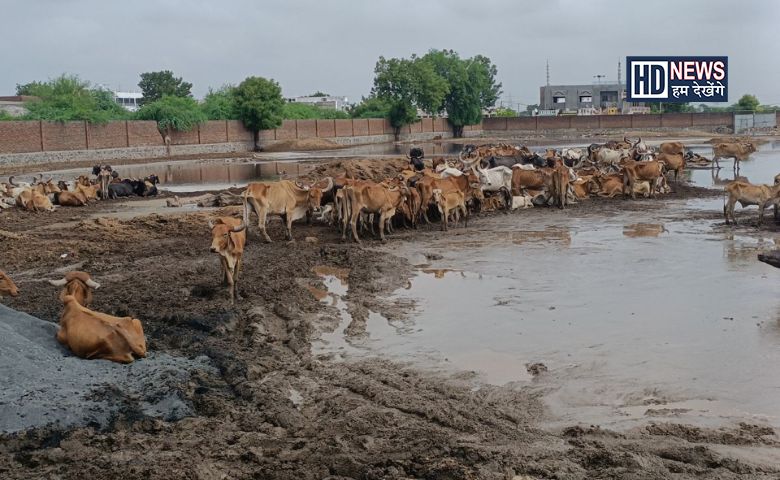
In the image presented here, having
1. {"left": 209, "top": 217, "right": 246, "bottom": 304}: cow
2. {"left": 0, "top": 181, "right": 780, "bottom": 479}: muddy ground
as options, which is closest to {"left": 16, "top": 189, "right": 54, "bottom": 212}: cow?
{"left": 0, "top": 181, "right": 780, "bottom": 479}: muddy ground

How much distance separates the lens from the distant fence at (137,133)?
1791 inches

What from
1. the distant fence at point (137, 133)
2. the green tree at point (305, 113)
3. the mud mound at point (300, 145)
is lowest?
the mud mound at point (300, 145)

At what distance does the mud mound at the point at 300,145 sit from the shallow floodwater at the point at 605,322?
46726 millimetres

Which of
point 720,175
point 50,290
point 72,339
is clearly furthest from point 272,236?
point 720,175

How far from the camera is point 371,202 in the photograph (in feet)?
51.2

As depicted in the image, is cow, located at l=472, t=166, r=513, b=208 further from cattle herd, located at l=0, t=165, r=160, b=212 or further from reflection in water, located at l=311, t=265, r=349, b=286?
cattle herd, located at l=0, t=165, r=160, b=212

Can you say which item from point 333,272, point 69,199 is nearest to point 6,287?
point 333,272

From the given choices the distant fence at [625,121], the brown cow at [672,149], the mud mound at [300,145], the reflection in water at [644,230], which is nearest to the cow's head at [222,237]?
the reflection in water at [644,230]

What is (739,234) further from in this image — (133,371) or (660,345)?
(133,371)

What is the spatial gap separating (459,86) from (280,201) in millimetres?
69906

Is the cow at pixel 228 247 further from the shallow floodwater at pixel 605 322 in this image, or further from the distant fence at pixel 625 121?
the distant fence at pixel 625 121

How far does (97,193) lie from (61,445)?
2014 cm

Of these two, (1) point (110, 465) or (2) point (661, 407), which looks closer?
(1) point (110, 465)

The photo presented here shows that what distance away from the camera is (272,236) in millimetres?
15992
